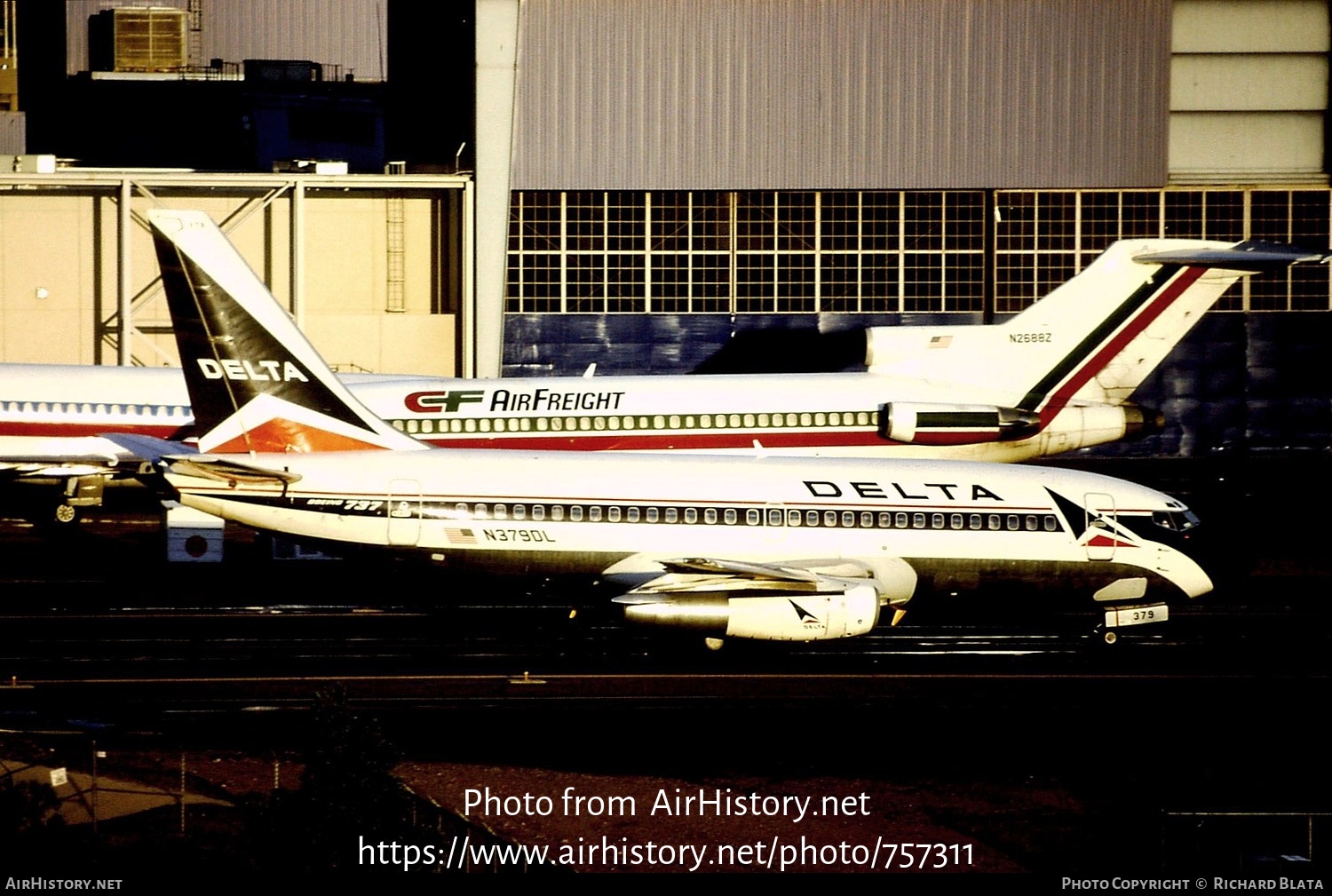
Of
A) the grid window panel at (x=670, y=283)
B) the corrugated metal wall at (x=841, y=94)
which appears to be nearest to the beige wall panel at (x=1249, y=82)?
the corrugated metal wall at (x=841, y=94)

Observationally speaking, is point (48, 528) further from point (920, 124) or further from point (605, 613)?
point (920, 124)

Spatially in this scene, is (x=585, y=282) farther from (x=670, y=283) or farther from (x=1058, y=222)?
(x=1058, y=222)

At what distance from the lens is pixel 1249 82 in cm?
6038

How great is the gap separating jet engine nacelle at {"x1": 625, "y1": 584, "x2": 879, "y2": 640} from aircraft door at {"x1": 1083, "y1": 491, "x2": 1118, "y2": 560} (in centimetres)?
560

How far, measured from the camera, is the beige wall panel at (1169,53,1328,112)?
60219mm

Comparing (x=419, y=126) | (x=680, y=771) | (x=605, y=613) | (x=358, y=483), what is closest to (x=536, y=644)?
(x=605, y=613)

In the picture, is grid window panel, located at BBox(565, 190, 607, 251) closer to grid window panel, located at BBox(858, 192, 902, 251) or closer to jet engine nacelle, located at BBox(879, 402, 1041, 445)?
grid window panel, located at BBox(858, 192, 902, 251)

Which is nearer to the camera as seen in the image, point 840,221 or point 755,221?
point 755,221

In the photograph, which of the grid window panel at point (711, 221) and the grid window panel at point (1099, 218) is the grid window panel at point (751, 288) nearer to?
the grid window panel at point (711, 221)

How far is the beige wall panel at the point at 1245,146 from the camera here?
60438mm

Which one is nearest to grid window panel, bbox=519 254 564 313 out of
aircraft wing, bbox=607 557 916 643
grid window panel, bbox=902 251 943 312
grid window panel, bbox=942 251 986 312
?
grid window panel, bbox=902 251 943 312

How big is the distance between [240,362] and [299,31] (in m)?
78.1

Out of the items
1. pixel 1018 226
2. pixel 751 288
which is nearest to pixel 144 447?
pixel 751 288

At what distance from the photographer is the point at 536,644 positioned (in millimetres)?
32375
